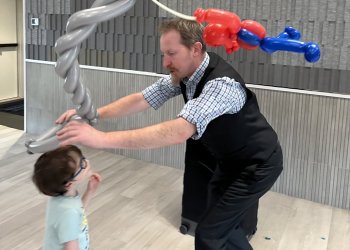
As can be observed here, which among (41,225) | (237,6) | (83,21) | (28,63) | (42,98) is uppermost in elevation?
(237,6)

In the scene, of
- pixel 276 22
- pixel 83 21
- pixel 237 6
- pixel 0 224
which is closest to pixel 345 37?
pixel 276 22

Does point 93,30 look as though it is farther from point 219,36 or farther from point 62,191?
point 62,191

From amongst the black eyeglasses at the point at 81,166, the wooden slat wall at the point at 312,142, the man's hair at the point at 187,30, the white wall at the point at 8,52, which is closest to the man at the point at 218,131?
the man's hair at the point at 187,30

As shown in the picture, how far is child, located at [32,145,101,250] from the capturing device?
1.45m

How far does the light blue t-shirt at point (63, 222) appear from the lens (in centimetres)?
148

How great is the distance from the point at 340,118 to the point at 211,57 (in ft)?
4.73

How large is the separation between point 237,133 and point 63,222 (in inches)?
30.7

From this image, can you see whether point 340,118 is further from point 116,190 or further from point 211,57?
point 116,190

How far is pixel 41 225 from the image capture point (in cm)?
263

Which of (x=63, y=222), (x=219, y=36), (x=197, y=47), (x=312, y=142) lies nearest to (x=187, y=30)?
(x=197, y=47)

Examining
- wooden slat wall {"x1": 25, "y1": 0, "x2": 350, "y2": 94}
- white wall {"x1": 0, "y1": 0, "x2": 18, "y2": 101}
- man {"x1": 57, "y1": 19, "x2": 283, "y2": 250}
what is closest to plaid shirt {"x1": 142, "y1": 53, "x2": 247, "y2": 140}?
man {"x1": 57, "y1": 19, "x2": 283, "y2": 250}

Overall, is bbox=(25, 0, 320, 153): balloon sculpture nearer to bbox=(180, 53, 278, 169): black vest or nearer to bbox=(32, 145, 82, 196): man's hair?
bbox=(32, 145, 82, 196): man's hair

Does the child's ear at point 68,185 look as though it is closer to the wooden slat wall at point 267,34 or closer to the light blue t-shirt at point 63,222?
the light blue t-shirt at point 63,222

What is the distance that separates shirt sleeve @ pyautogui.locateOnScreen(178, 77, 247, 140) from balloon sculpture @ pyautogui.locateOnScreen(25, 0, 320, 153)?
6.3 inches
